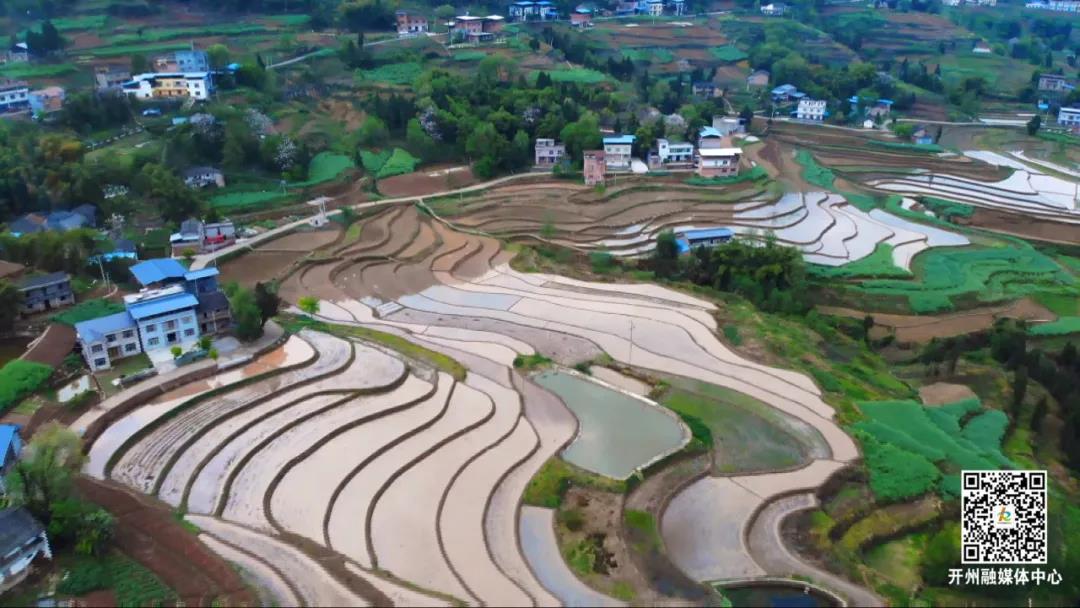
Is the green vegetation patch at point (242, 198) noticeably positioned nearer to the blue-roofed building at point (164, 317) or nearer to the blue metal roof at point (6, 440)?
the blue-roofed building at point (164, 317)

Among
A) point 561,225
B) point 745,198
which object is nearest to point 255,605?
point 561,225

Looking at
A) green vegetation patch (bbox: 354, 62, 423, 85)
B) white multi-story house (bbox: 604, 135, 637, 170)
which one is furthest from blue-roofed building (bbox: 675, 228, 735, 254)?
green vegetation patch (bbox: 354, 62, 423, 85)

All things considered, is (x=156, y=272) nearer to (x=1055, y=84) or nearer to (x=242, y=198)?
(x=242, y=198)

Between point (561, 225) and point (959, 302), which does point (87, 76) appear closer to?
point (561, 225)

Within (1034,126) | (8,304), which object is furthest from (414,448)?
(1034,126)

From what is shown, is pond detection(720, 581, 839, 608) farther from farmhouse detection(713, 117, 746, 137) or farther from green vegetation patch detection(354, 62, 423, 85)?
green vegetation patch detection(354, 62, 423, 85)

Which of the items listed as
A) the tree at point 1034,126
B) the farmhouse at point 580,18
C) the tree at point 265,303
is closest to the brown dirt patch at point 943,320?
the tree at point 265,303
